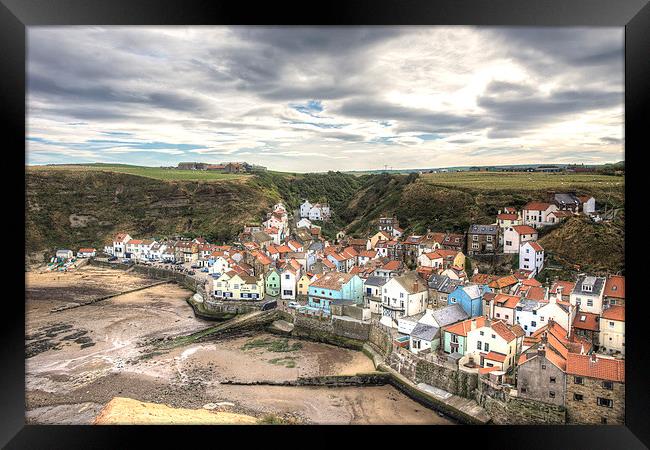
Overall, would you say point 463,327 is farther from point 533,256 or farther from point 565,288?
point 533,256

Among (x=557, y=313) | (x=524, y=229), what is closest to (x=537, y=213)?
(x=524, y=229)

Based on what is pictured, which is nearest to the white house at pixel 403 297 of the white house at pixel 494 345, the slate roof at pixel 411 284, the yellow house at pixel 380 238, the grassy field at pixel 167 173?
the slate roof at pixel 411 284

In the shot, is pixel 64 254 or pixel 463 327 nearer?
pixel 463 327

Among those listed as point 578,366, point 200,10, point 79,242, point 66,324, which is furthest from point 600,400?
point 79,242

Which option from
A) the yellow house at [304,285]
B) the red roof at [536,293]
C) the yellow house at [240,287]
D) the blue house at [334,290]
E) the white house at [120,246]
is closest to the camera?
the red roof at [536,293]

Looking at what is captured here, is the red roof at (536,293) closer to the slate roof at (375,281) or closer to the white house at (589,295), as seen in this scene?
the white house at (589,295)
